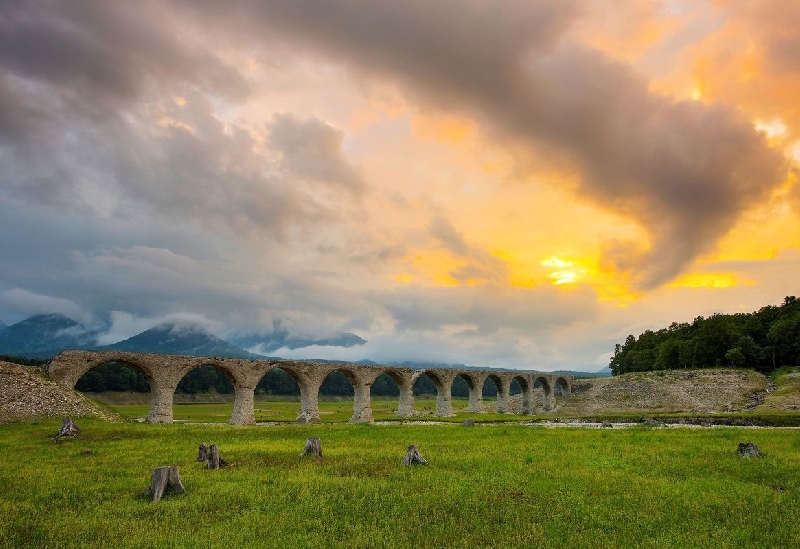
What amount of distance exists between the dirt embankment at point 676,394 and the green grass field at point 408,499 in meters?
55.8

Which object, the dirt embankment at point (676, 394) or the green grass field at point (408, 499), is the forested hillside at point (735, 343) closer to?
the dirt embankment at point (676, 394)

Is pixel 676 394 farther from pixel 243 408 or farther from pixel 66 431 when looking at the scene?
pixel 66 431

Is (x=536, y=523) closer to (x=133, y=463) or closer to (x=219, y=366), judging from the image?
(x=133, y=463)

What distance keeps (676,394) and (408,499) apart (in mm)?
77260

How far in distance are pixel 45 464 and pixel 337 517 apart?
12.9 meters

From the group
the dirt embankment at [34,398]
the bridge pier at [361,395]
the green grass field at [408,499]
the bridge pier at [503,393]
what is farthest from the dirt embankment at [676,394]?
the dirt embankment at [34,398]

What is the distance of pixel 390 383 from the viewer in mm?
160875

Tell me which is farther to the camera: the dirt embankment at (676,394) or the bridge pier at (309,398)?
the dirt embankment at (676,394)

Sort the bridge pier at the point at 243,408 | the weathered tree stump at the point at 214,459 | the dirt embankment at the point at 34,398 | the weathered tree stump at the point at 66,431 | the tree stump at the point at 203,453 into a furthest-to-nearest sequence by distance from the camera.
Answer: the bridge pier at the point at 243,408, the dirt embankment at the point at 34,398, the weathered tree stump at the point at 66,431, the tree stump at the point at 203,453, the weathered tree stump at the point at 214,459

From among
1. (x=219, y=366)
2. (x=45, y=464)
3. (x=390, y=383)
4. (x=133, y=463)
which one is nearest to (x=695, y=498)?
(x=133, y=463)

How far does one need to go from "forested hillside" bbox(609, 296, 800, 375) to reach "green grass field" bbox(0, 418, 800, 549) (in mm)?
85715

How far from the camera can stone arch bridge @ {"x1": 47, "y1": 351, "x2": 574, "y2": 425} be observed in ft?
117

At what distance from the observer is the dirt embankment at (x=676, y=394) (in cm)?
6669

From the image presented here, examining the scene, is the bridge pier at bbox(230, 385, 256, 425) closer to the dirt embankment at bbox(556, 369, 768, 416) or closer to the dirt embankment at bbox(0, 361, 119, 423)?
the dirt embankment at bbox(0, 361, 119, 423)
